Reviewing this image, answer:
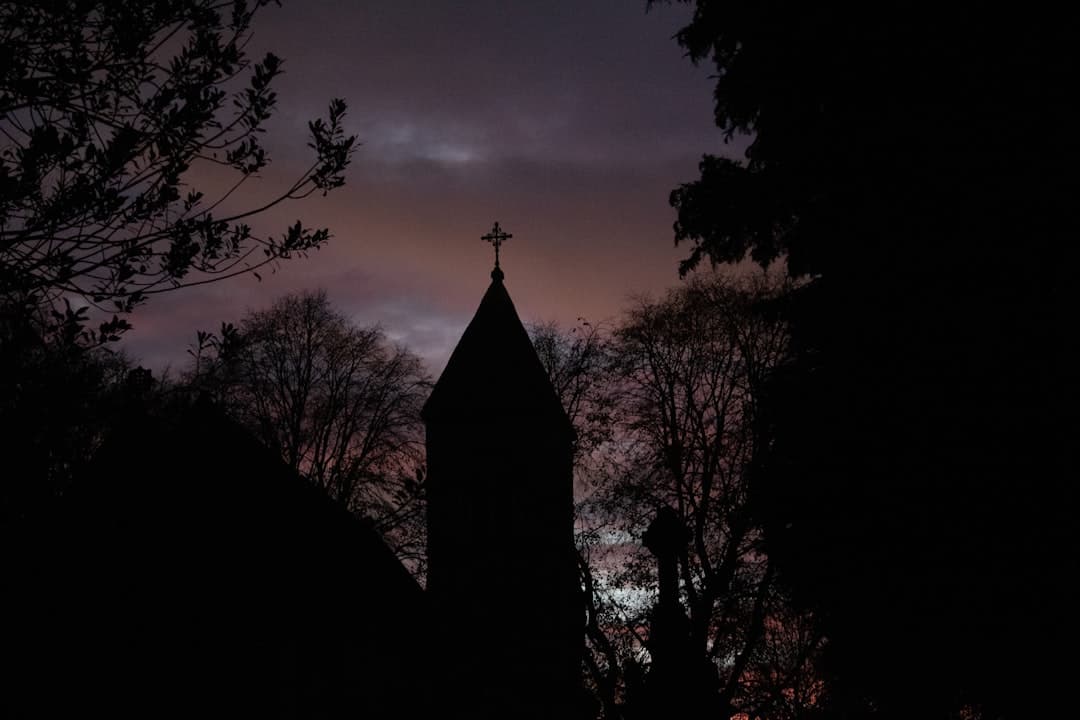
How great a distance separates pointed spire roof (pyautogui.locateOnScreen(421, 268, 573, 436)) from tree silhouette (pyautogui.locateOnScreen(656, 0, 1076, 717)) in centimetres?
737

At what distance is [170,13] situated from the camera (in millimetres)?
5109

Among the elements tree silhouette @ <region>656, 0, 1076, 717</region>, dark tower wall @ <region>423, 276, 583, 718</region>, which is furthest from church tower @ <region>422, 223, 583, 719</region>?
tree silhouette @ <region>656, 0, 1076, 717</region>

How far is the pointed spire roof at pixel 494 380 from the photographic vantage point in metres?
16.9

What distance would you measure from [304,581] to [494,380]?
19.1 ft

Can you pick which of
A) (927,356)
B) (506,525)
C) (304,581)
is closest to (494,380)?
(506,525)

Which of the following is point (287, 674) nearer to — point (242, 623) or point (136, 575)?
point (242, 623)

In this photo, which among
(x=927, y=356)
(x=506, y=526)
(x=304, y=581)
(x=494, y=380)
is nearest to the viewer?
(x=927, y=356)

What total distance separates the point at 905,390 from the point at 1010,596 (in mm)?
2235

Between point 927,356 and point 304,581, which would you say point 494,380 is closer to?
point 304,581

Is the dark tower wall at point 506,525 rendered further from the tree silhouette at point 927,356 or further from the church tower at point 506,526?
the tree silhouette at point 927,356

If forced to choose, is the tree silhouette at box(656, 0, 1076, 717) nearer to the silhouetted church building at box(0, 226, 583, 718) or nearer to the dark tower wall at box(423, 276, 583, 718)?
the silhouetted church building at box(0, 226, 583, 718)

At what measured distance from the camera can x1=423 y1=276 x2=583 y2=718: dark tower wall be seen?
16.3 metres

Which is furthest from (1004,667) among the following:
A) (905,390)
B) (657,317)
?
(657,317)

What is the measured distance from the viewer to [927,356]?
8.64 m
